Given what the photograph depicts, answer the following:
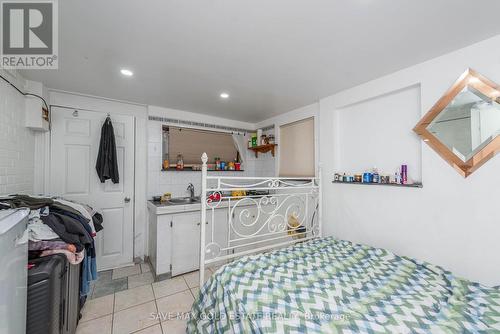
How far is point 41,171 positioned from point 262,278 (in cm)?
275

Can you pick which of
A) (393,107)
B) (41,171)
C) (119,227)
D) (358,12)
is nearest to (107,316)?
(119,227)

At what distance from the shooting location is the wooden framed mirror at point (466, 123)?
56.1 inches

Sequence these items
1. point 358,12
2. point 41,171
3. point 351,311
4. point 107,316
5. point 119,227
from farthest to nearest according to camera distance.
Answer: point 119,227 < point 41,171 < point 107,316 < point 358,12 < point 351,311

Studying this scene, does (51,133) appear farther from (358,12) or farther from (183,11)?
(358,12)

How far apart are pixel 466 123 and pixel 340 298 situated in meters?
1.61

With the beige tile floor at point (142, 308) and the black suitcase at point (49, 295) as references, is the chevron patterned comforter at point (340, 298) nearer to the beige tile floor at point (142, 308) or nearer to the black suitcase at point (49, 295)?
the beige tile floor at point (142, 308)

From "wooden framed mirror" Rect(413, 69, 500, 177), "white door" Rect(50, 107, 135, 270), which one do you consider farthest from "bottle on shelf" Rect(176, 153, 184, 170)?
"wooden framed mirror" Rect(413, 69, 500, 177)

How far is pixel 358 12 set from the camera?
1203 mm

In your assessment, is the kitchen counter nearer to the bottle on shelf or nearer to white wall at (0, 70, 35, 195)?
the bottle on shelf

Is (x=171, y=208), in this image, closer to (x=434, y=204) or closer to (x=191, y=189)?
(x=191, y=189)

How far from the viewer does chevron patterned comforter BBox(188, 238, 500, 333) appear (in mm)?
965

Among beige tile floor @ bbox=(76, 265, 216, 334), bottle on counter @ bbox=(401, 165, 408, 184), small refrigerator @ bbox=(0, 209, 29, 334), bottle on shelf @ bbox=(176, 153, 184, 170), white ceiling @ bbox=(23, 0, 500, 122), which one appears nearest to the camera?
small refrigerator @ bbox=(0, 209, 29, 334)

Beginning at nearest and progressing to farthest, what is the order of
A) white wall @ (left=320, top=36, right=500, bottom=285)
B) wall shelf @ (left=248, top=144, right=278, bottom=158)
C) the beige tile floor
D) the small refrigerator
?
the small refrigerator, white wall @ (left=320, top=36, right=500, bottom=285), the beige tile floor, wall shelf @ (left=248, top=144, right=278, bottom=158)

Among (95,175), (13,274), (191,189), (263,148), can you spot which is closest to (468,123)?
(263,148)
